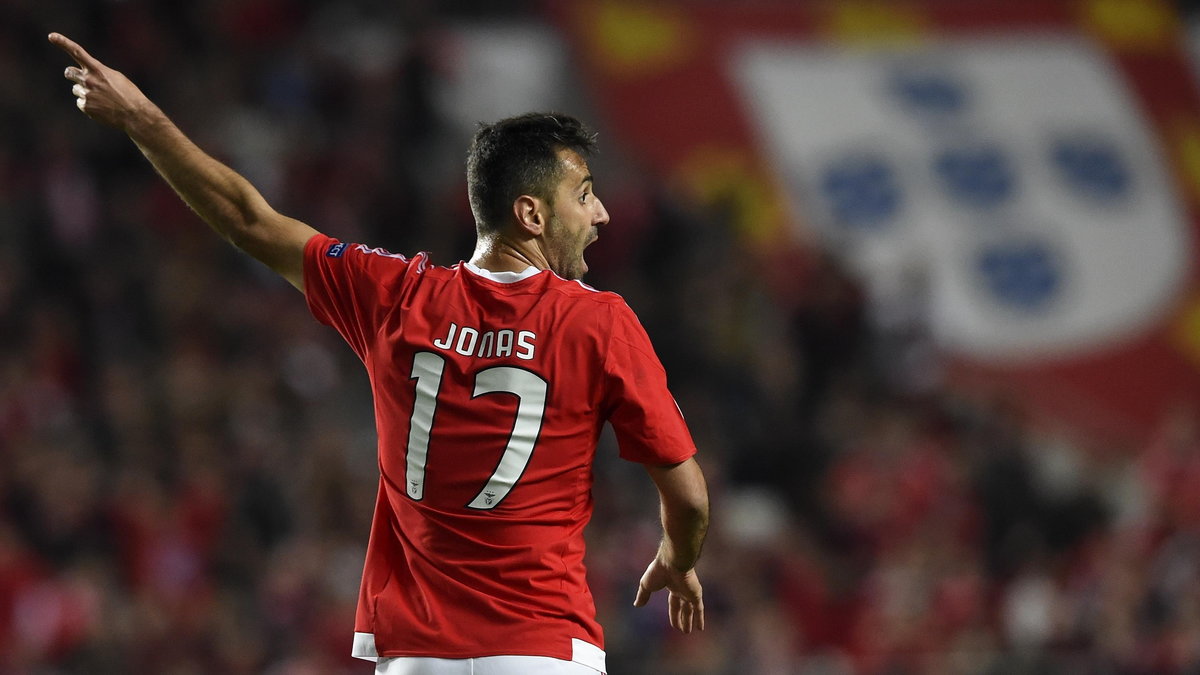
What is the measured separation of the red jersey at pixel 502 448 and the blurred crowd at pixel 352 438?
4729mm

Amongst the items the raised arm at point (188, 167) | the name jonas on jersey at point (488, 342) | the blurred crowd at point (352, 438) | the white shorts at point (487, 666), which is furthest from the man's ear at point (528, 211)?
the blurred crowd at point (352, 438)

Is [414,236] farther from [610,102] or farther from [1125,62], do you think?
[1125,62]

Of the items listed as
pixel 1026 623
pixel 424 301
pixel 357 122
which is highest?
pixel 357 122

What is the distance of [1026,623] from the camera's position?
8758mm

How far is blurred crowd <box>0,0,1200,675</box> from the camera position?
798 cm

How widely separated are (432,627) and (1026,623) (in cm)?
639

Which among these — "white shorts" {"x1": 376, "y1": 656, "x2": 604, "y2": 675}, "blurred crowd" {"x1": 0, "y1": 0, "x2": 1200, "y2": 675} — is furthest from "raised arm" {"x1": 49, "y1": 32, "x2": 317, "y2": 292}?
"blurred crowd" {"x1": 0, "y1": 0, "x2": 1200, "y2": 675}

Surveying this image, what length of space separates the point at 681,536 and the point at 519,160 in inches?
32.3

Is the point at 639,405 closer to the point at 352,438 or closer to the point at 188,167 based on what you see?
the point at 188,167

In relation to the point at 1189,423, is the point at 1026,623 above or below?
below

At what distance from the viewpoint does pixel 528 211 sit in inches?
126

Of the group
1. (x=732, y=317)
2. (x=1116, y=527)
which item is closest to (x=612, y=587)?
(x=732, y=317)

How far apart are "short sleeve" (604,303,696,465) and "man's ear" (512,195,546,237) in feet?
0.84

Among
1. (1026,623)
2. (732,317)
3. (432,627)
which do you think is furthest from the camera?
(732,317)
